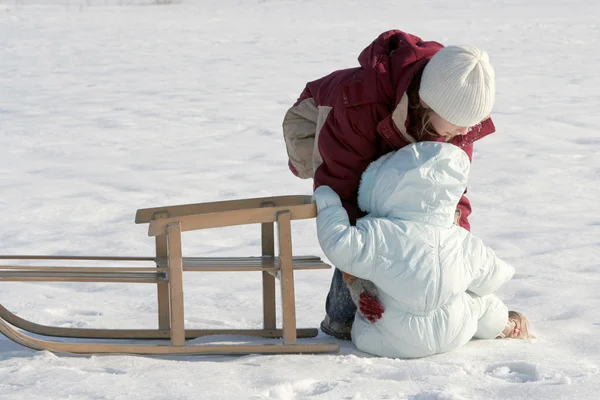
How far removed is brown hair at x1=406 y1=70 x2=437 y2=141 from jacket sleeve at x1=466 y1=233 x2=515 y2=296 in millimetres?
399

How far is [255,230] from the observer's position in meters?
4.94

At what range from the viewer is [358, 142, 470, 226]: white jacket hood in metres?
3.00

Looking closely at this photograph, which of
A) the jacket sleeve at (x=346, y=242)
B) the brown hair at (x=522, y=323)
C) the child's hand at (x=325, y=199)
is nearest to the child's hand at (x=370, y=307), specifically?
the jacket sleeve at (x=346, y=242)

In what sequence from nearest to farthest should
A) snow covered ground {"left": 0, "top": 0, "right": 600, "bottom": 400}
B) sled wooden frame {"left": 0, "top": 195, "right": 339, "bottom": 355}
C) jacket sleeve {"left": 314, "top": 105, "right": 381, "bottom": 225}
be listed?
1. snow covered ground {"left": 0, "top": 0, "right": 600, "bottom": 400}
2. sled wooden frame {"left": 0, "top": 195, "right": 339, "bottom": 355}
3. jacket sleeve {"left": 314, "top": 105, "right": 381, "bottom": 225}

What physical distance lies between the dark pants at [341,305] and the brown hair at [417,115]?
0.63 m

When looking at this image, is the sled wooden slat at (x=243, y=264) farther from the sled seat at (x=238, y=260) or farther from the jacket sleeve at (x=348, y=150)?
the jacket sleeve at (x=348, y=150)

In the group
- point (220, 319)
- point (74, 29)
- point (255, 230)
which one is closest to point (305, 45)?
point (74, 29)

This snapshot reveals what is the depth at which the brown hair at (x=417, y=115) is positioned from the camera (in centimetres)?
304

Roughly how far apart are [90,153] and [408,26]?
7818 millimetres

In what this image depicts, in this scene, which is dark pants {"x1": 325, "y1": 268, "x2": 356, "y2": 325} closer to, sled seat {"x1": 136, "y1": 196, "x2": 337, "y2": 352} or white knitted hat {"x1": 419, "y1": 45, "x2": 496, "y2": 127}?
sled seat {"x1": 136, "y1": 196, "x2": 337, "y2": 352}

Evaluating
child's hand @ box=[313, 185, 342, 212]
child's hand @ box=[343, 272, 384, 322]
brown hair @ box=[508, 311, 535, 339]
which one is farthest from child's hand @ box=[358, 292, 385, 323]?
brown hair @ box=[508, 311, 535, 339]

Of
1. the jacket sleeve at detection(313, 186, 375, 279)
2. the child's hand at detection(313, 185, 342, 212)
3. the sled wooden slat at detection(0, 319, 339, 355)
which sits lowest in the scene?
the sled wooden slat at detection(0, 319, 339, 355)

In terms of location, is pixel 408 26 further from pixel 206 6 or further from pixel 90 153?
pixel 90 153

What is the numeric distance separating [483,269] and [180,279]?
3.49 ft
